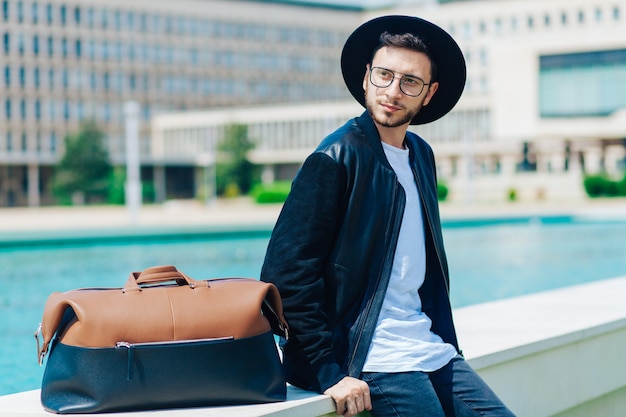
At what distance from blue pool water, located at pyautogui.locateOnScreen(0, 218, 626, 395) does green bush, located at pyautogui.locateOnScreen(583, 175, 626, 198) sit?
18449 millimetres

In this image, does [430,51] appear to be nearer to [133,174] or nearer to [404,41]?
[404,41]

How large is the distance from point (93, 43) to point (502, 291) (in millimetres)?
73200

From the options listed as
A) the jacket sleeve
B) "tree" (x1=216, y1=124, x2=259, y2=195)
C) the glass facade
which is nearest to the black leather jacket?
the jacket sleeve

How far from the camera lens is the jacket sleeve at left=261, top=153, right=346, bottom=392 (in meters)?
2.66

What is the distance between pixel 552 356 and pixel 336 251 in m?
1.74

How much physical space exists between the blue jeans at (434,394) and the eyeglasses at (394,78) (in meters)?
0.85

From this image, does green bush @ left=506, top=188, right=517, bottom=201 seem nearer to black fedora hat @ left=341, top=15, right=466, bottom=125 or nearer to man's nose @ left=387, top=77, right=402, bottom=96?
black fedora hat @ left=341, top=15, right=466, bottom=125

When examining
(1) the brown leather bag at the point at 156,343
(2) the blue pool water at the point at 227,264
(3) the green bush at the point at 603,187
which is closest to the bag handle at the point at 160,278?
(1) the brown leather bag at the point at 156,343

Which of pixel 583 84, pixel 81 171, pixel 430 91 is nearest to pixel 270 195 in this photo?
pixel 81 171

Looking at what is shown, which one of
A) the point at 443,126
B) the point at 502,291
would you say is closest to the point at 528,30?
the point at 443,126

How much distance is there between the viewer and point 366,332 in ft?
8.95

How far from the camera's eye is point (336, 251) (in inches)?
107

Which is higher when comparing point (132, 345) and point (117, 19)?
point (117, 19)

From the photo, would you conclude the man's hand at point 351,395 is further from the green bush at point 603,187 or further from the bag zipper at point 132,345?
the green bush at point 603,187
